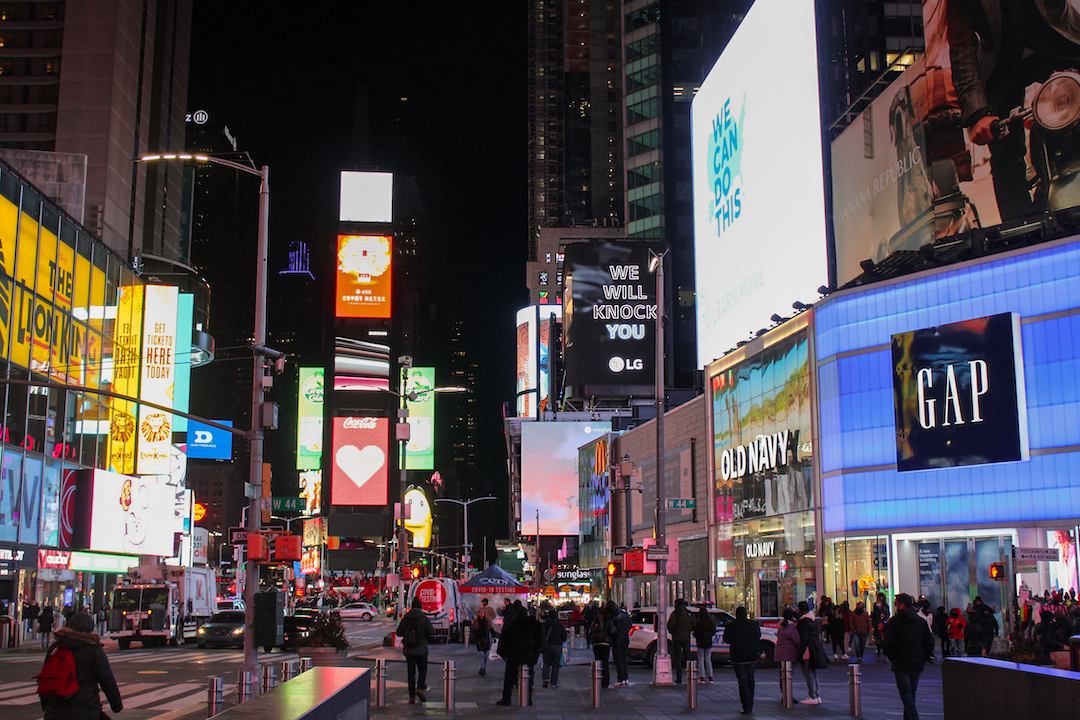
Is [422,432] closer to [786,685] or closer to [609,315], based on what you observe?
[609,315]

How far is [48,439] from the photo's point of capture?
5406 centimetres

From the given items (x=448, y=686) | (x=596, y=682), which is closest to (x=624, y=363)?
(x=596, y=682)

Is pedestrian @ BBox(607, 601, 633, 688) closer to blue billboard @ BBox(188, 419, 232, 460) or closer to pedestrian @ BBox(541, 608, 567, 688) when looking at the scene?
pedestrian @ BBox(541, 608, 567, 688)

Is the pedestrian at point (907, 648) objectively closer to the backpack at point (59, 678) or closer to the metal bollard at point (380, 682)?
the metal bollard at point (380, 682)

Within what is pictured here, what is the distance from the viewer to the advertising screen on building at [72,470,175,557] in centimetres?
5578

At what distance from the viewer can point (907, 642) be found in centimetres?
1731

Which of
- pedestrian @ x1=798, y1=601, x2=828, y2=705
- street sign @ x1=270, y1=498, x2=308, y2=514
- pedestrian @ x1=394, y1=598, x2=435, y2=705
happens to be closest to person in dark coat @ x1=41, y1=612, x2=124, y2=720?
pedestrian @ x1=394, y1=598, x2=435, y2=705

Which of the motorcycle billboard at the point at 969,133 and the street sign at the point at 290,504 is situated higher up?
the motorcycle billboard at the point at 969,133

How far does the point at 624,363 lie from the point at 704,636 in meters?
52.1

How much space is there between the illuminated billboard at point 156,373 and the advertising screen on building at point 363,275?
6286cm

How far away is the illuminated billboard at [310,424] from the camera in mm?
153375

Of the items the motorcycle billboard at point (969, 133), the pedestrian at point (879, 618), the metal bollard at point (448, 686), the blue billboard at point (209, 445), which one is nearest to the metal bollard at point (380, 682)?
the metal bollard at point (448, 686)

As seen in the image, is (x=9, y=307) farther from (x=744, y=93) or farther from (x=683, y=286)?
(x=683, y=286)

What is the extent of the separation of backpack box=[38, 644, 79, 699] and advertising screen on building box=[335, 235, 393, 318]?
123192 mm
